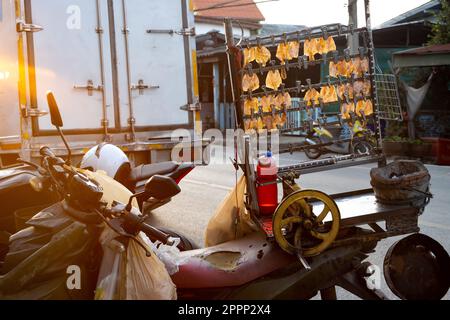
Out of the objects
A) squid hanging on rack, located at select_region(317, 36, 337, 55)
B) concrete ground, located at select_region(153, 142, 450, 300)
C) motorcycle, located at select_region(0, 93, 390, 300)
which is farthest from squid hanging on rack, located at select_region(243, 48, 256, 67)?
concrete ground, located at select_region(153, 142, 450, 300)

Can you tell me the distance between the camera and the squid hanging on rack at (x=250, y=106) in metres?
3.66

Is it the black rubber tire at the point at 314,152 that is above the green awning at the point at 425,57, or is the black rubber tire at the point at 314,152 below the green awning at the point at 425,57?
below

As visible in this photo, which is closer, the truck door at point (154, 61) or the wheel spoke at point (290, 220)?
the wheel spoke at point (290, 220)

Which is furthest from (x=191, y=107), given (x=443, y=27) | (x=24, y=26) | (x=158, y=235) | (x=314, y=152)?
(x=443, y=27)

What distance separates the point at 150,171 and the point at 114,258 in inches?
124

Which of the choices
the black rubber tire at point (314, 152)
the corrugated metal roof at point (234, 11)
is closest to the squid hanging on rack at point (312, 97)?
the black rubber tire at point (314, 152)

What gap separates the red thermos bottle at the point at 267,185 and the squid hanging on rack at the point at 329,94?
2.73ft

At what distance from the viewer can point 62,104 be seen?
21.5 feet

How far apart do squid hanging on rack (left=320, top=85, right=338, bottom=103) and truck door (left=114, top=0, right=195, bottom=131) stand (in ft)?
11.6

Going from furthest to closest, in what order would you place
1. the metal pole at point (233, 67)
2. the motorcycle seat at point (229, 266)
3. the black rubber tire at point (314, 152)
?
the black rubber tire at point (314, 152)
the metal pole at point (233, 67)
the motorcycle seat at point (229, 266)

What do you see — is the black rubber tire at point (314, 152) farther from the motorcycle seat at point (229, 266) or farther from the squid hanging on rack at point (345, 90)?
the motorcycle seat at point (229, 266)
